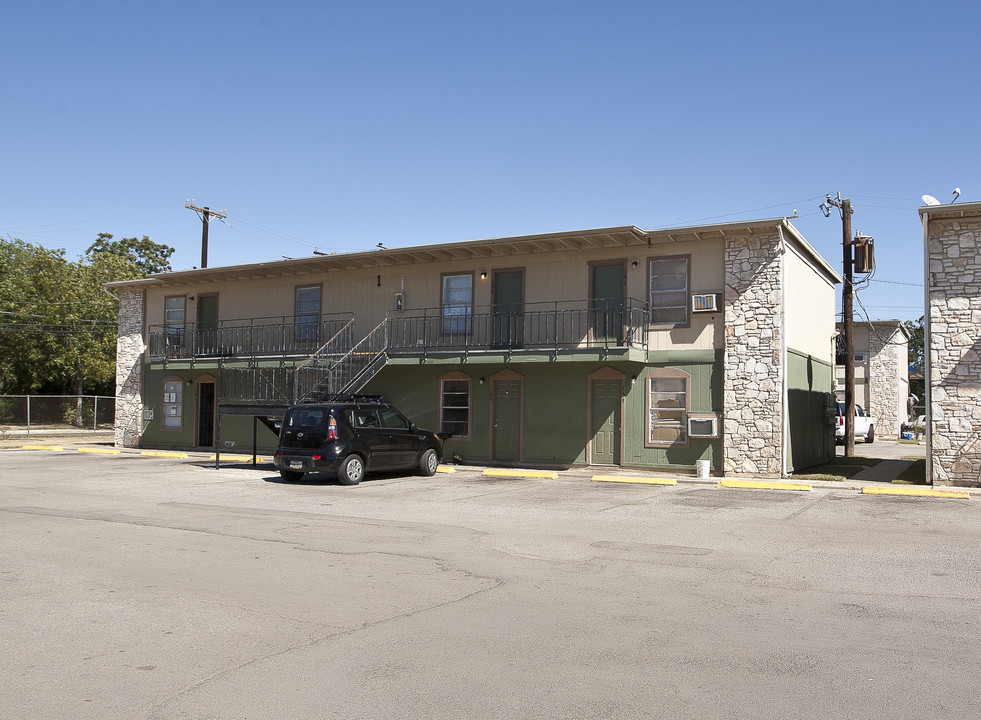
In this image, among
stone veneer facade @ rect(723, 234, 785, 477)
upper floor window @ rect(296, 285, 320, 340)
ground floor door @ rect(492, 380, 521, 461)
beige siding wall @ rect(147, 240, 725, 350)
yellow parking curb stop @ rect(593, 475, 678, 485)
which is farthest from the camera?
upper floor window @ rect(296, 285, 320, 340)

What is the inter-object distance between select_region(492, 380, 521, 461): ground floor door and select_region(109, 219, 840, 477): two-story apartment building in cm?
4

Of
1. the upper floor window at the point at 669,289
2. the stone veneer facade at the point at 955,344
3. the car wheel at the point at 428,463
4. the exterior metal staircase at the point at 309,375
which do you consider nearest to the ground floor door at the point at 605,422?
the upper floor window at the point at 669,289

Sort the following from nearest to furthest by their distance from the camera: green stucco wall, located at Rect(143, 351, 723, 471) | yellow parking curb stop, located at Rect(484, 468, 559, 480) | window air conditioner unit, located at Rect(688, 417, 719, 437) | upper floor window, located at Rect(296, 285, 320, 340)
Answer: yellow parking curb stop, located at Rect(484, 468, 559, 480) → window air conditioner unit, located at Rect(688, 417, 719, 437) → green stucco wall, located at Rect(143, 351, 723, 471) → upper floor window, located at Rect(296, 285, 320, 340)

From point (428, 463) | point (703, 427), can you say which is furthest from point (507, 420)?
point (703, 427)

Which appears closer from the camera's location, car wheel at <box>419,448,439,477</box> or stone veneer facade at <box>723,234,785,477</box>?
car wheel at <box>419,448,439,477</box>

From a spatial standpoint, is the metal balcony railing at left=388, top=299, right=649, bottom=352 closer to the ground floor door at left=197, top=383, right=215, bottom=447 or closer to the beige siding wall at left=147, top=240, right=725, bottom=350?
the beige siding wall at left=147, top=240, right=725, bottom=350

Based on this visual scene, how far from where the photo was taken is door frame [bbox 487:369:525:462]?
72.6 ft

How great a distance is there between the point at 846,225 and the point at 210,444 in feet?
68.5

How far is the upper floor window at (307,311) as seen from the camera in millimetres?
25531

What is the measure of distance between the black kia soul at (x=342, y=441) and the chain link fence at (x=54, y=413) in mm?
24172

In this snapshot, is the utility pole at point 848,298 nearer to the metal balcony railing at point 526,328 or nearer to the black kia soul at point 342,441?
the metal balcony railing at point 526,328

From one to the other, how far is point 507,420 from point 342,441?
6.27 metres

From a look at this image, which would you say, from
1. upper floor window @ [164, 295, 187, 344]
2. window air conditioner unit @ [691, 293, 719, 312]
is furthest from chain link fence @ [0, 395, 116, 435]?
window air conditioner unit @ [691, 293, 719, 312]

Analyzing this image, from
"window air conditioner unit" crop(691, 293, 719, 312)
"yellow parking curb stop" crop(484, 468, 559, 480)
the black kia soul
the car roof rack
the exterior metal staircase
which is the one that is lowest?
"yellow parking curb stop" crop(484, 468, 559, 480)
